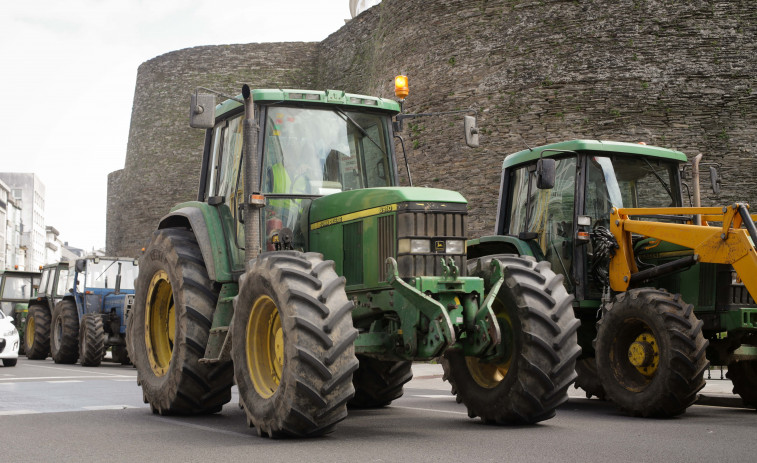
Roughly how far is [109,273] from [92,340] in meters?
2.62

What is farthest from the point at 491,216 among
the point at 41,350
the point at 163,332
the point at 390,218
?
the point at 390,218

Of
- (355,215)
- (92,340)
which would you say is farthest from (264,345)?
(92,340)

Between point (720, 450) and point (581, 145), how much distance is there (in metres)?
4.71

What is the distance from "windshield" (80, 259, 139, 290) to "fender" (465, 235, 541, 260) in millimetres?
11621

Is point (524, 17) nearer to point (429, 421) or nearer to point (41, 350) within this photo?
point (41, 350)

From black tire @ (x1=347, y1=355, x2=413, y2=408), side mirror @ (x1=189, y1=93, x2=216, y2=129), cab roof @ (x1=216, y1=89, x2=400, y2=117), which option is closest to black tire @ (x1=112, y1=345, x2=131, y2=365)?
black tire @ (x1=347, y1=355, x2=413, y2=408)

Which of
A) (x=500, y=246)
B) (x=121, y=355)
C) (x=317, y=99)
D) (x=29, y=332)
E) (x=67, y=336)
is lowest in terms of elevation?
(x=121, y=355)

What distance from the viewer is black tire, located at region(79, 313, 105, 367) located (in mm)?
18344

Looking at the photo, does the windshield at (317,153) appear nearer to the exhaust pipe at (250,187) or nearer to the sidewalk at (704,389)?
the exhaust pipe at (250,187)

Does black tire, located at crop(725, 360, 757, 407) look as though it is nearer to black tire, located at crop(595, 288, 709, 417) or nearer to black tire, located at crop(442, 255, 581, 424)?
black tire, located at crop(595, 288, 709, 417)

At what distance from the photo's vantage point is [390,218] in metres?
6.84

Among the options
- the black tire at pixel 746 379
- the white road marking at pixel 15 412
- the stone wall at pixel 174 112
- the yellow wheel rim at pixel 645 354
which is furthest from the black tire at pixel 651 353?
the stone wall at pixel 174 112

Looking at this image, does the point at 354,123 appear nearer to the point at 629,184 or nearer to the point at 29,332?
the point at 629,184

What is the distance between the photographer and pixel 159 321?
8891 mm
